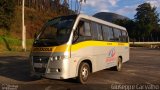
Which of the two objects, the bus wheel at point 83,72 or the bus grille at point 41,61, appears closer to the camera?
the bus grille at point 41,61

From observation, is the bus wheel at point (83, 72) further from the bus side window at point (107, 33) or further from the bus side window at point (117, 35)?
the bus side window at point (117, 35)

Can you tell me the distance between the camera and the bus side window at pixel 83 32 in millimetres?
11324

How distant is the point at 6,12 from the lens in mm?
45125

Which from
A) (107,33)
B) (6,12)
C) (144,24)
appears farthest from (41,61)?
(144,24)

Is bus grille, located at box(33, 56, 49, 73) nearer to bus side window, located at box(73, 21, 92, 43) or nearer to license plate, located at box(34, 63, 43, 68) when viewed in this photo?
license plate, located at box(34, 63, 43, 68)

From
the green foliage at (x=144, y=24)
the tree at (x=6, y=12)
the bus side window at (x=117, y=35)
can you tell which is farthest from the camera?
the green foliage at (x=144, y=24)

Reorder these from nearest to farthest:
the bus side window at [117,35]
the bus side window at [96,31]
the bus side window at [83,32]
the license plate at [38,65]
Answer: the license plate at [38,65] < the bus side window at [83,32] < the bus side window at [96,31] < the bus side window at [117,35]

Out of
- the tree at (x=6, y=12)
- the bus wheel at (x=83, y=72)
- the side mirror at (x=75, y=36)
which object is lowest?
the bus wheel at (x=83, y=72)

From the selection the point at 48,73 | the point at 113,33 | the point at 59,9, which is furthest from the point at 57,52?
the point at 59,9

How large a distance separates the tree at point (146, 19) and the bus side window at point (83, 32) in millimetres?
92836

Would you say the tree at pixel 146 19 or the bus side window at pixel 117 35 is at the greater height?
the tree at pixel 146 19

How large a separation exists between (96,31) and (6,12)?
113 ft

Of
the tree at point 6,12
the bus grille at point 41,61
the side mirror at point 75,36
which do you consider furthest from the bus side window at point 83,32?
the tree at point 6,12

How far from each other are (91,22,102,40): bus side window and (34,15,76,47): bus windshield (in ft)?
4.46
